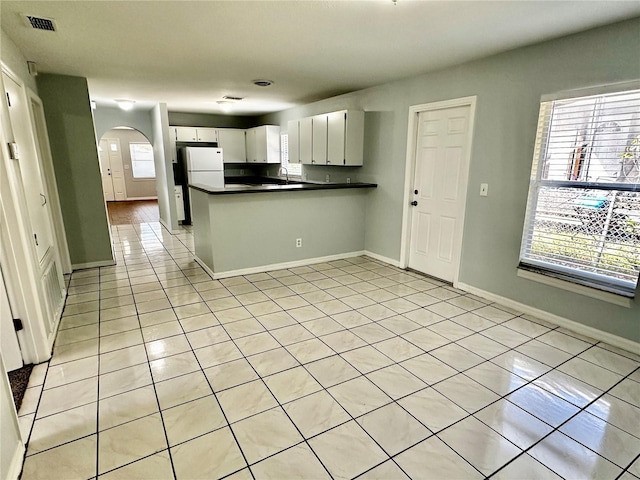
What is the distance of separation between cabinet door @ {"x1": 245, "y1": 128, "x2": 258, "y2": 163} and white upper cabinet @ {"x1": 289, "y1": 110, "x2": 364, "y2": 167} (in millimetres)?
2257

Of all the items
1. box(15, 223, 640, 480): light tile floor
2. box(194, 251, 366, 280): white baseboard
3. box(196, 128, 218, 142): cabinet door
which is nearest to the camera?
box(15, 223, 640, 480): light tile floor

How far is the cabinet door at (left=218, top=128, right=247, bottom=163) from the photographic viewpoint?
24.6ft

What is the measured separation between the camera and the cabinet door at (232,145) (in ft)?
24.6

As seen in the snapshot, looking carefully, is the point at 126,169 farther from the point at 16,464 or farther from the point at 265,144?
the point at 16,464

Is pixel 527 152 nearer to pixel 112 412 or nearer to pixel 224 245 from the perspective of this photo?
pixel 224 245

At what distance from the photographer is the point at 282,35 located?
8.79 ft

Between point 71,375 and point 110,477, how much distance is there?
1.01m

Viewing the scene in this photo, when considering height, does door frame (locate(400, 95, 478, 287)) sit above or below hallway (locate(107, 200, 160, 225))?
above

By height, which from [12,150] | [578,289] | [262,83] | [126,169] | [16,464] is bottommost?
[16,464]

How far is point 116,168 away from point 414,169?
34.7ft

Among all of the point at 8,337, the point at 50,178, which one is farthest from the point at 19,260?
the point at 50,178

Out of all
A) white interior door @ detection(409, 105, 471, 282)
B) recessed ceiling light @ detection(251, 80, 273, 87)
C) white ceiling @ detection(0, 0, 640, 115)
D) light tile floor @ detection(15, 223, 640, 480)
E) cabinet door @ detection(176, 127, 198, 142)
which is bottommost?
light tile floor @ detection(15, 223, 640, 480)

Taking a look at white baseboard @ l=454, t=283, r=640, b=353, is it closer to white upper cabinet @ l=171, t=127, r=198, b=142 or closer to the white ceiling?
the white ceiling

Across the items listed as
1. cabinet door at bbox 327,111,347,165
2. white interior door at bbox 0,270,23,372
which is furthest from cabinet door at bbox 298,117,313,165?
white interior door at bbox 0,270,23,372
